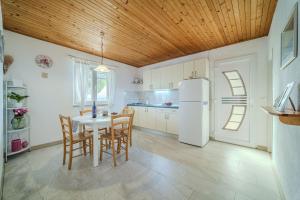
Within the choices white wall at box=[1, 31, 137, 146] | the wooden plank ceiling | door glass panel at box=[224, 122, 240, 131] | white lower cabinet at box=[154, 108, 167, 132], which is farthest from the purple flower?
door glass panel at box=[224, 122, 240, 131]

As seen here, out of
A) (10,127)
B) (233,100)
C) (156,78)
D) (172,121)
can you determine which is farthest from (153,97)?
(10,127)

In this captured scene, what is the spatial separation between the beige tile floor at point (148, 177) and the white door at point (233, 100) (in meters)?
0.59

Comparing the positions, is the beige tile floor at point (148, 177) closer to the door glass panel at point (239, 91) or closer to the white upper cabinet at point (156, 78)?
the door glass panel at point (239, 91)

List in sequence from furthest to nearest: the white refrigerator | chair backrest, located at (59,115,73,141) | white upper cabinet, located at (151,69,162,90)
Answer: white upper cabinet, located at (151,69,162,90), the white refrigerator, chair backrest, located at (59,115,73,141)

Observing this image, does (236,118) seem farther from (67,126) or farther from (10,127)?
(10,127)

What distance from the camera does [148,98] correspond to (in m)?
5.28

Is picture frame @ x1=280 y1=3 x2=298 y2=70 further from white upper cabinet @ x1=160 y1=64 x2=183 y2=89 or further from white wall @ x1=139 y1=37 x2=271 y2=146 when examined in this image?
white upper cabinet @ x1=160 y1=64 x2=183 y2=89

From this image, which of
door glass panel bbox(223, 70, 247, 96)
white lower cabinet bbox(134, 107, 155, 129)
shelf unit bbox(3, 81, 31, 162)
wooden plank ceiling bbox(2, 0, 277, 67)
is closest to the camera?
wooden plank ceiling bbox(2, 0, 277, 67)

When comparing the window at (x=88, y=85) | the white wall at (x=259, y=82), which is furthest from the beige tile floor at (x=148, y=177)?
the window at (x=88, y=85)

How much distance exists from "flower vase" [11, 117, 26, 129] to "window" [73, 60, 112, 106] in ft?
3.68

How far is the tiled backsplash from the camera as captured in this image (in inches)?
179

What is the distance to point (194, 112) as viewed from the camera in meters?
Answer: 3.20

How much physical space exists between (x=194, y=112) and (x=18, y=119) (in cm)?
374

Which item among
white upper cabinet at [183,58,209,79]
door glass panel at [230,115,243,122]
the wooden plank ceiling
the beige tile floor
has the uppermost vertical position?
the wooden plank ceiling
